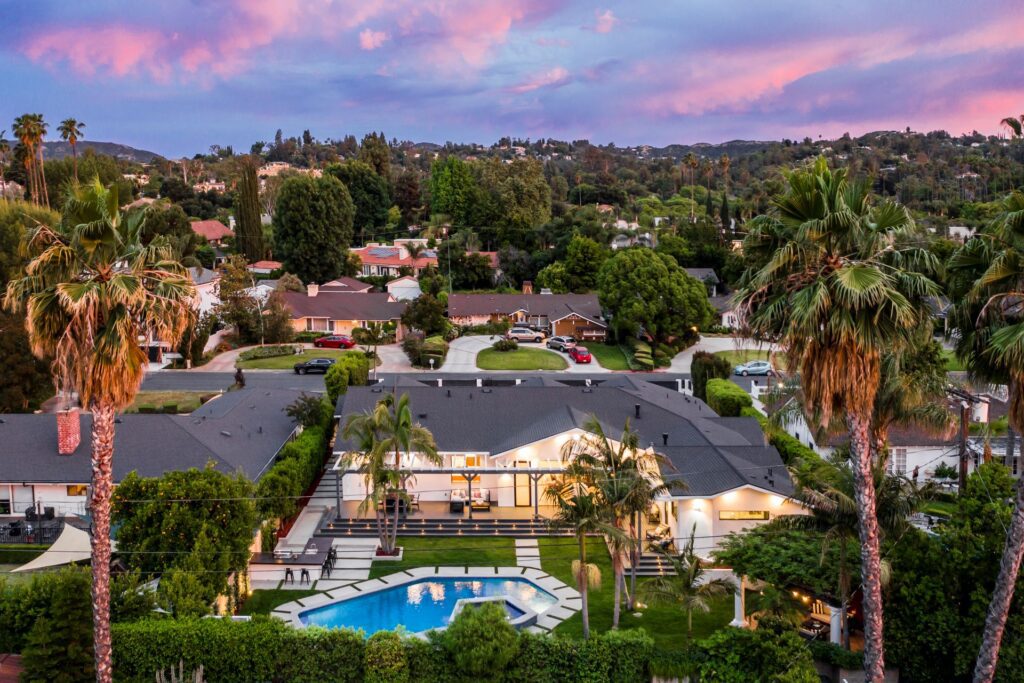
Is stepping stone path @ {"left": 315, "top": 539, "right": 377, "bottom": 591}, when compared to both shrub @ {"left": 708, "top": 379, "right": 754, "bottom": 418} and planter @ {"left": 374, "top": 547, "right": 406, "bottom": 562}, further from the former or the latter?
shrub @ {"left": 708, "top": 379, "right": 754, "bottom": 418}

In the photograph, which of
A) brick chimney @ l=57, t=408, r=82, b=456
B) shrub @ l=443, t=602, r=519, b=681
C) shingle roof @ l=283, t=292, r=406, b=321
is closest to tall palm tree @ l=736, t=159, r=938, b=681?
shrub @ l=443, t=602, r=519, b=681

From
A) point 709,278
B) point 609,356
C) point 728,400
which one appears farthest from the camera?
point 709,278

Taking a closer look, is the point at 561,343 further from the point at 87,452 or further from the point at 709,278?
the point at 87,452

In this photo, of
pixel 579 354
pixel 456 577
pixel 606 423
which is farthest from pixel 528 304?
pixel 456 577

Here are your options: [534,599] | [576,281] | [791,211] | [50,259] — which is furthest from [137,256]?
[576,281]

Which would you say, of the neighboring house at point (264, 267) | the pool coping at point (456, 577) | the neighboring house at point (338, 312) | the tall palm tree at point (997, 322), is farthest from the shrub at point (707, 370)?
the neighboring house at point (264, 267)

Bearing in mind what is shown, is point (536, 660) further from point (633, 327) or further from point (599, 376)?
point (633, 327)

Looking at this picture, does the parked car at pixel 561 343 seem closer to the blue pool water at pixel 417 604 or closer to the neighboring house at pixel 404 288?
the neighboring house at pixel 404 288
